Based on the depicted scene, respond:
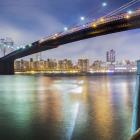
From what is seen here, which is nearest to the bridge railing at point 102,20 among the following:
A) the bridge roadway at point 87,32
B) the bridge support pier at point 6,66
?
the bridge roadway at point 87,32

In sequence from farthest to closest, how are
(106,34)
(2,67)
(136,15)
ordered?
(2,67) < (106,34) < (136,15)

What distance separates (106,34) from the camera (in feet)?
216

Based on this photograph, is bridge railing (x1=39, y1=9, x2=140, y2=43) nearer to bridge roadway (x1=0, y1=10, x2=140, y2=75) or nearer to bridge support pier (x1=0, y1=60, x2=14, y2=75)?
bridge roadway (x1=0, y1=10, x2=140, y2=75)

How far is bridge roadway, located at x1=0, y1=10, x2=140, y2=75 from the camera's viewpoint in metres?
57.3

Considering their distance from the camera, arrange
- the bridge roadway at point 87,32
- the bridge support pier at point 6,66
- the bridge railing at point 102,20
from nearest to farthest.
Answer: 1. the bridge railing at point 102,20
2. the bridge roadway at point 87,32
3. the bridge support pier at point 6,66

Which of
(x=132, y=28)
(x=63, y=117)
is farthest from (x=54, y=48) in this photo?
(x=63, y=117)

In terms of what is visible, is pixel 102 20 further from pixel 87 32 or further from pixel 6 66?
pixel 6 66

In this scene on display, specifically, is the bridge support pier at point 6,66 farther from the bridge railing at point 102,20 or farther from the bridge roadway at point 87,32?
the bridge railing at point 102,20

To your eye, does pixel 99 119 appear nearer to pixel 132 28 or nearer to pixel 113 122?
pixel 113 122

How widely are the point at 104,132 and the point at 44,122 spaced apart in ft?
8.19

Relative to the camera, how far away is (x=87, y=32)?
217 feet

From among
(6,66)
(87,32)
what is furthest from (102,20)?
(6,66)

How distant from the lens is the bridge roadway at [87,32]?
57.3m

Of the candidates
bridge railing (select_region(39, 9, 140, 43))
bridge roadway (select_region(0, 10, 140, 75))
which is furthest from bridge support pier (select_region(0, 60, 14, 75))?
bridge railing (select_region(39, 9, 140, 43))
